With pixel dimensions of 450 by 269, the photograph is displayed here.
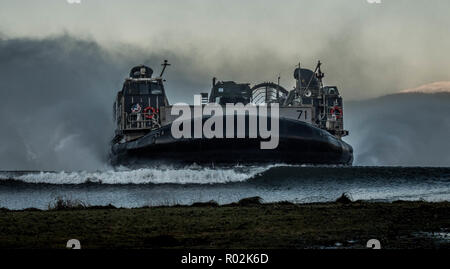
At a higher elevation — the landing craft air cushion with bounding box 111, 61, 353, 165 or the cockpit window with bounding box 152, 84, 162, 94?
the cockpit window with bounding box 152, 84, 162, 94

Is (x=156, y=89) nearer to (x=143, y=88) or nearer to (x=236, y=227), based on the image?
(x=143, y=88)

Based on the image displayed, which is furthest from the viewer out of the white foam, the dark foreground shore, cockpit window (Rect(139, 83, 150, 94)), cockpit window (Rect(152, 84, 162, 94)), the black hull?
cockpit window (Rect(139, 83, 150, 94))

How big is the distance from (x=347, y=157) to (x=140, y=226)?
1108 inches

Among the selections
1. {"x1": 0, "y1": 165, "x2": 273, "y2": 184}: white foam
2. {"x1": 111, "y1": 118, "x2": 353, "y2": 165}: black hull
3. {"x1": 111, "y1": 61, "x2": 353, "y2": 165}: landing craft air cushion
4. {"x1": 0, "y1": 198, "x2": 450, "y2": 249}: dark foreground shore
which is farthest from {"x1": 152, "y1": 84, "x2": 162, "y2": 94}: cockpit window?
{"x1": 0, "y1": 198, "x2": 450, "y2": 249}: dark foreground shore

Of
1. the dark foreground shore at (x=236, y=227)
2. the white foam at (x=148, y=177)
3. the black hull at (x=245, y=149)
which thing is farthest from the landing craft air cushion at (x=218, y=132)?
the dark foreground shore at (x=236, y=227)

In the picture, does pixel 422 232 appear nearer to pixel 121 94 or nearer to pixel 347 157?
pixel 347 157

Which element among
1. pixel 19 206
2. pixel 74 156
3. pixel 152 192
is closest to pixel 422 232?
pixel 19 206

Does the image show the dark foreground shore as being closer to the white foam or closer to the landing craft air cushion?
the white foam

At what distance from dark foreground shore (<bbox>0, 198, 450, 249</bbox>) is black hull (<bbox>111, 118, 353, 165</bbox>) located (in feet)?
60.2

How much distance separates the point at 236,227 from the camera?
913cm

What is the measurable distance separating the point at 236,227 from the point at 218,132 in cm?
2223

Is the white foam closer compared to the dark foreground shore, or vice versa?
the dark foreground shore

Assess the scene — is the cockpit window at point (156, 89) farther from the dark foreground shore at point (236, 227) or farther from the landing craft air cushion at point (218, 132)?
the dark foreground shore at point (236, 227)

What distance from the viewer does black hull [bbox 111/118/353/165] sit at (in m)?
30.7
